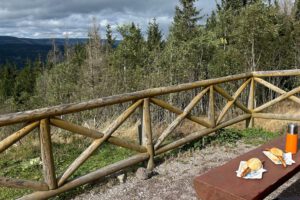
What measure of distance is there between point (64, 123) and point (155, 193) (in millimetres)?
1245

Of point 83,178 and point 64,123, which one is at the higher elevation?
point 64,123

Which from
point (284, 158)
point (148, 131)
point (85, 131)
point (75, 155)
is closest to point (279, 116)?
point (148, 131)

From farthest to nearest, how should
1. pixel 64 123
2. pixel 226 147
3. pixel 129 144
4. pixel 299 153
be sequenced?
pixel 226 147 < pixel 129 144 < pixel 64 123 < pixel 299 153

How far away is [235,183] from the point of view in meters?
2.26

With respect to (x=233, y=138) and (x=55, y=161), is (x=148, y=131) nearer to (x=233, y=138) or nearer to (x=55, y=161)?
(x=55, y=161)

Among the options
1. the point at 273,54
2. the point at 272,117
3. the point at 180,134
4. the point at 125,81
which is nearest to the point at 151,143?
the point at 180,134

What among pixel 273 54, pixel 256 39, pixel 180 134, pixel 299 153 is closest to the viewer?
pixel 299 153

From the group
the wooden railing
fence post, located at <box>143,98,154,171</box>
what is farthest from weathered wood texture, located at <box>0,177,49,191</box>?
fence post, located at <box>143,98,154,171</box>

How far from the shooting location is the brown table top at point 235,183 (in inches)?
84.0

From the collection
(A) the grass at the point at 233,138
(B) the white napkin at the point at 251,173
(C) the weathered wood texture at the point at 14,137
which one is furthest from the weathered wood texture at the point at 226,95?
(C) the weathered wood texture at the point at 14,137

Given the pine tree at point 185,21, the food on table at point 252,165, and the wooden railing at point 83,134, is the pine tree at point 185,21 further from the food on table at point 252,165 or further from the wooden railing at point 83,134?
the food on table at point 252,165

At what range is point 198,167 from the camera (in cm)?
421

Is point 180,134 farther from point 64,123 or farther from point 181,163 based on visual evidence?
point 64,123

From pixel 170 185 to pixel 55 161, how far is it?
6.39ft
